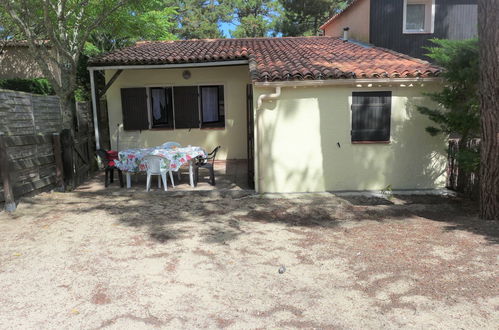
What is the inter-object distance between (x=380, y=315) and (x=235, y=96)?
28.2ft

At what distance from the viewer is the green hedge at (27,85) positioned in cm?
1334

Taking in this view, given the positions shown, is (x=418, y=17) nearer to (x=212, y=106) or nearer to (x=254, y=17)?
(x=212, y=106)

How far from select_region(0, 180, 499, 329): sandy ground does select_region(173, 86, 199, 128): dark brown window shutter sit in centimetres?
472

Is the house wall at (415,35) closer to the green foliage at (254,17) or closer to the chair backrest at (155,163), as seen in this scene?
the chair backrest at (155,163)

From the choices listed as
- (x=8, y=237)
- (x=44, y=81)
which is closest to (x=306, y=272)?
(x=8, y=237)

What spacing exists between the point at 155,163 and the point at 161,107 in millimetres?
4025

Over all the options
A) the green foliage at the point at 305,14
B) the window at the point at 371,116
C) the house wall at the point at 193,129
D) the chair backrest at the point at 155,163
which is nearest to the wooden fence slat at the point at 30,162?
the chair backrest at the point at 155,163

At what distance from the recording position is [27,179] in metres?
6.66

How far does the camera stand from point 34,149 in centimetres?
686

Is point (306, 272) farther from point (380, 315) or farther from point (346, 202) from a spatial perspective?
point (346, 202)

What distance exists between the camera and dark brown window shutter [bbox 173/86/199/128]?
35.1ft

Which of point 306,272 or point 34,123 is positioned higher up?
point 34,123

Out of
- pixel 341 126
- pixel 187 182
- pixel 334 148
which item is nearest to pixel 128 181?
pixel 187 182

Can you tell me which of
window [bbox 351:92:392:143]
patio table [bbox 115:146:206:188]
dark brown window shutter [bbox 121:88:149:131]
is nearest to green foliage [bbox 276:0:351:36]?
dark brown window shutter [bbox 121:88:149:131]
